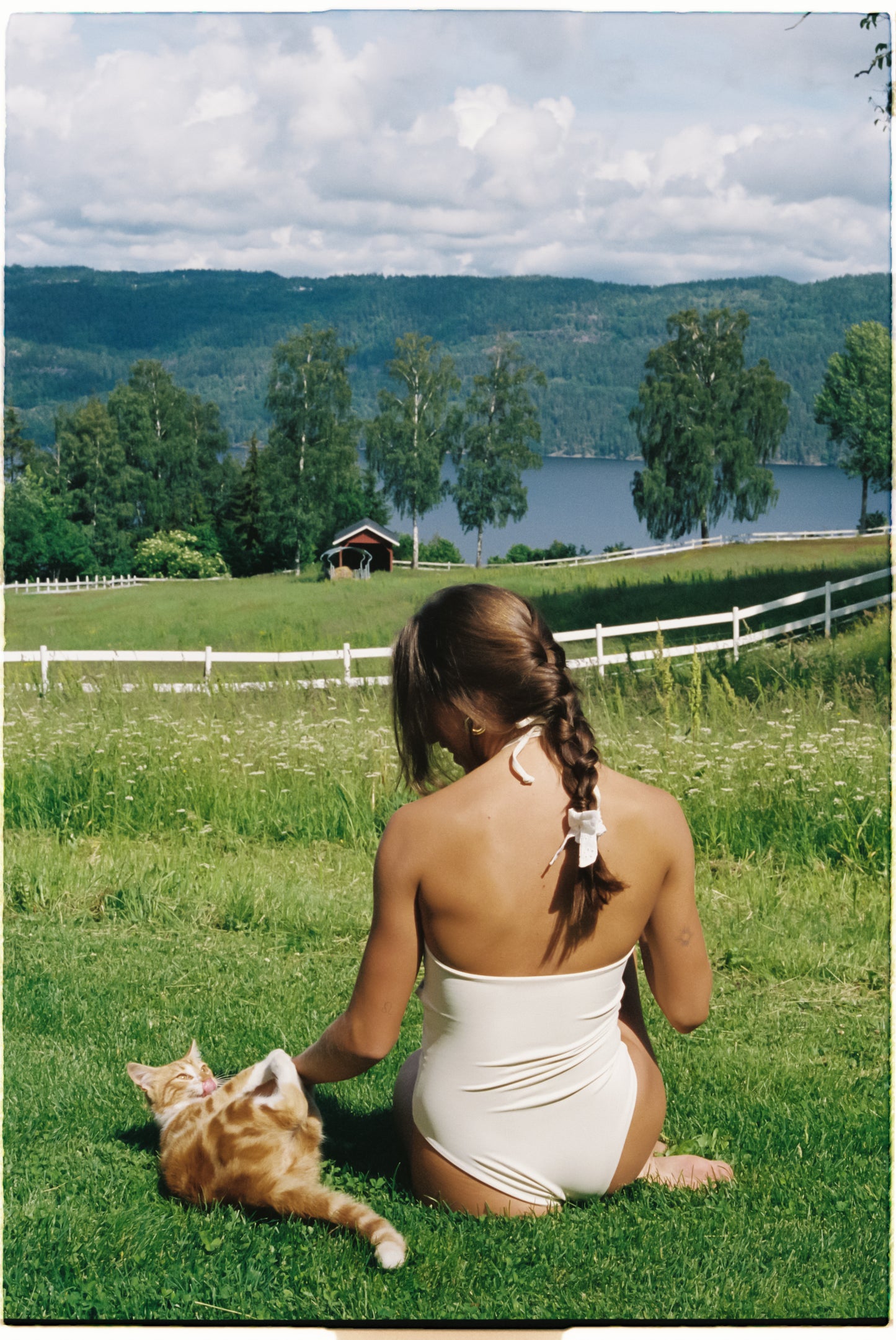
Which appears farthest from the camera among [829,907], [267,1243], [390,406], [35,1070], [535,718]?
[390,406]

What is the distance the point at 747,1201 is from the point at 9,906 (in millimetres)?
3506

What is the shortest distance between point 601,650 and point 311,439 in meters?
4.06

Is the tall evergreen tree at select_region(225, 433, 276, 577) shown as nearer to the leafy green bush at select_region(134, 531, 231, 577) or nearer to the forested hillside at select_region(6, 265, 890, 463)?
the leafy green bush at select_region(134, 531, 231, 577)

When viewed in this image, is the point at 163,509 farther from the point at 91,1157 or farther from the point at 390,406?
the point at 91,1157

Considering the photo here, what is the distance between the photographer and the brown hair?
1.99 m

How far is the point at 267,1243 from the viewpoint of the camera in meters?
2.29

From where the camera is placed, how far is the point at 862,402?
36.1 feet

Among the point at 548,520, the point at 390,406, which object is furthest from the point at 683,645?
the point at 390,406

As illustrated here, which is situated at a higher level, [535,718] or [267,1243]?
[535,718]

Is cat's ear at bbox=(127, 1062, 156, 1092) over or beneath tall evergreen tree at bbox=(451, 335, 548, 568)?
beneath

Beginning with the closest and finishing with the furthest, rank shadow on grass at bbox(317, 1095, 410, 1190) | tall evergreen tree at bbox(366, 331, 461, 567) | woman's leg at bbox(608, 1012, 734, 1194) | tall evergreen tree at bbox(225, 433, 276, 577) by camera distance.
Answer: woman's leg at bbox(608, 1012, 734, 1194) → shadow on grass at bbox(317, 1095, 410, 1190) → tall evergreen tree at bbox(225, 433, 276, 577) → tall evergreen tree at bbox(366, 331, 461, 567)

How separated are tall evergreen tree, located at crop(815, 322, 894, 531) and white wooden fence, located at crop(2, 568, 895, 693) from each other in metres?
1.32

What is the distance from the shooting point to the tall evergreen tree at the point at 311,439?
456 inches

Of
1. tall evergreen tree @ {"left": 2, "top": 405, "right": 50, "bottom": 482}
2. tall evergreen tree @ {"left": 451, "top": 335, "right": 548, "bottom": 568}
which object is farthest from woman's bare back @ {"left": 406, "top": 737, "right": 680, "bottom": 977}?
tall evergreen tree @ {"left": 451, "top": 335, "right": 548, "bottom": 568}
